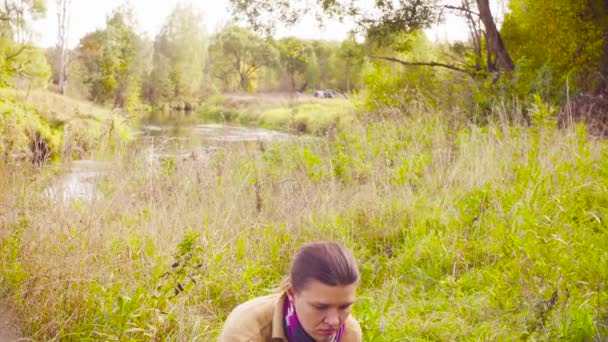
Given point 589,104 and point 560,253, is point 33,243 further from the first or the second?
point 589,104

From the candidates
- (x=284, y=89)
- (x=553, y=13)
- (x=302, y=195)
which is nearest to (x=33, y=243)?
(x=302, y=195)

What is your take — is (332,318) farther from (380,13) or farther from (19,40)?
(19,40)

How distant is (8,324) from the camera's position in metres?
3.22

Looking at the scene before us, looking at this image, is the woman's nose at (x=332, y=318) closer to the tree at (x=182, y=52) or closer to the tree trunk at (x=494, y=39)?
the tree trunk at (x=494, y=39)

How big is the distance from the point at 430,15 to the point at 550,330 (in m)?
9.83

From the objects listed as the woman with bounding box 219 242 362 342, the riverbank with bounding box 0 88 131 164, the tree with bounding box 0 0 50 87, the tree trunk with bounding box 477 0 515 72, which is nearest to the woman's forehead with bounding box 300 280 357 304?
the woman with bounding box 219 242 362 342

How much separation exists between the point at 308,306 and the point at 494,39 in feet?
34.6

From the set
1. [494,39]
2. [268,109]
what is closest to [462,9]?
[494,39]

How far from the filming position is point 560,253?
3.73 metres

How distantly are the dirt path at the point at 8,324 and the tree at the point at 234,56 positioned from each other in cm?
3777

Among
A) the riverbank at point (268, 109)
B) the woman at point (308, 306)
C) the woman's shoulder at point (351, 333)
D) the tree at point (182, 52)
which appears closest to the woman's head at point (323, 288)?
the woman at point (308, 306)

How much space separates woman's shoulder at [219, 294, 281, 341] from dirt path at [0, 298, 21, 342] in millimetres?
1623

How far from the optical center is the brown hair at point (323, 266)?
198 cm

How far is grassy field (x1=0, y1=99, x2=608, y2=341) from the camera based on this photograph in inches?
126
